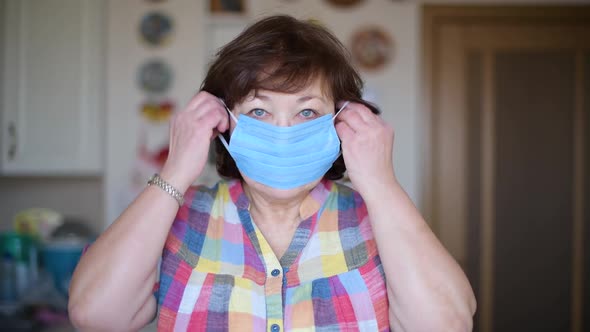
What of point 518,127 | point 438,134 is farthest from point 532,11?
point 438,134

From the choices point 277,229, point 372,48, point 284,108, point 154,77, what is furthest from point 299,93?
point 154,77

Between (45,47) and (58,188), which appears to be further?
(58,188)

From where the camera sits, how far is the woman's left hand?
1.07 m

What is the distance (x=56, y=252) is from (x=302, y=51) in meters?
2.16

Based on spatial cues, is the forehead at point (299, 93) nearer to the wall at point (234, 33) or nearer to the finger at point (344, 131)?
the finger at point (344, 131)

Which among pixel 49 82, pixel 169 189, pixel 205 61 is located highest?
pixel 205 61

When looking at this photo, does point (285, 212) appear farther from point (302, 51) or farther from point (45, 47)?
point (45, 47)

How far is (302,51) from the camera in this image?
44.0 inches

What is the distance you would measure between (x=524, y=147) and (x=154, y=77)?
6.43ft

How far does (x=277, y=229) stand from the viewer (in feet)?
3.86

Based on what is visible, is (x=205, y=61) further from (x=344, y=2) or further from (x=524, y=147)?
(x=524, y=147)

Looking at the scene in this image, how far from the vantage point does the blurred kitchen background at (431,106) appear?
2.96 meters

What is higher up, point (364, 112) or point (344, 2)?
point (344, 2)

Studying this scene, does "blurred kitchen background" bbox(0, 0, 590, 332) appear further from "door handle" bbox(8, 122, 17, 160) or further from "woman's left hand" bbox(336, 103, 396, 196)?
"woman's left hand" bbox(336, 103, 396, 196)
